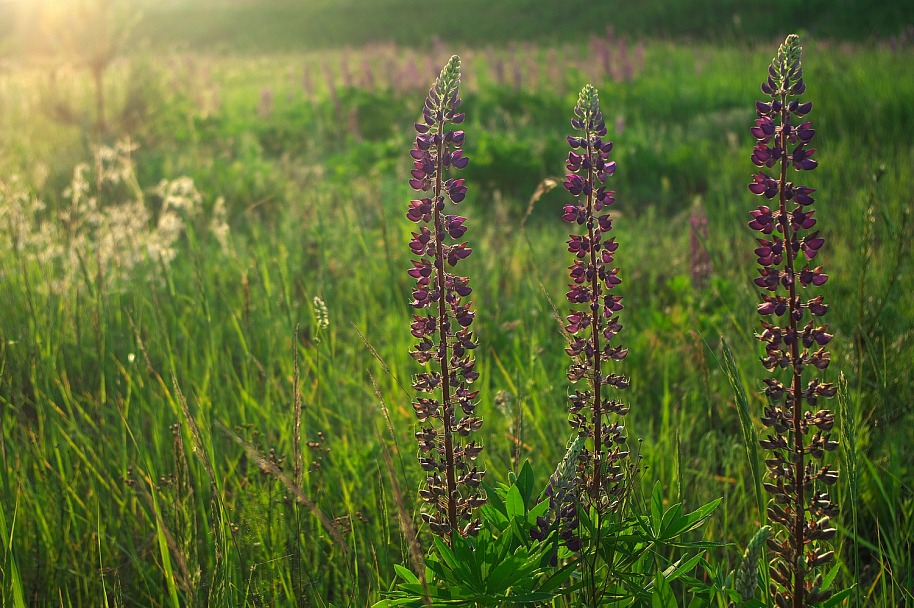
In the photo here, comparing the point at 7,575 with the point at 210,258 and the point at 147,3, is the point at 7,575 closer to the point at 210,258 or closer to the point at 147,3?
the point at 210,258

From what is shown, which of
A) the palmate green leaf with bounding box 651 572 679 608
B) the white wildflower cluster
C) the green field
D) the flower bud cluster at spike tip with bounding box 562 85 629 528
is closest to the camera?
the palmate green leaf with bounding box 651 572 679 608

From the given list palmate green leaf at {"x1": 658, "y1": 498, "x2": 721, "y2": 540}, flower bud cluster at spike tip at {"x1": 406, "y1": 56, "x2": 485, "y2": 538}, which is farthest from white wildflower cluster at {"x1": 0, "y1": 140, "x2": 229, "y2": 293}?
palmate green leaf at {"x1": 658, "y1": 498, "x2": 721, "y2": 540}

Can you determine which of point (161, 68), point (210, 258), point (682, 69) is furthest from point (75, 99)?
point (682, 69)

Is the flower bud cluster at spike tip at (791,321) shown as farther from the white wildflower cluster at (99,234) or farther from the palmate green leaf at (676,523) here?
the white wildflower cluster at (99,234)

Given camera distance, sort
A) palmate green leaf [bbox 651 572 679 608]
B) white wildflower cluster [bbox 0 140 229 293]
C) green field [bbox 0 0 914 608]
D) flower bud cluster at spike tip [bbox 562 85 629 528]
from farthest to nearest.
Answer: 1. white wildflower cluster [bbox 0 140 229 293]
2. green field [bbox 0 0 914 608]
3. flower bud cluster at spike tip [bbox 562 85 629 528]
4. palmate green leaf [bbox 651 572 679 608]

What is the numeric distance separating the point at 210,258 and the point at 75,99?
24.0 feet

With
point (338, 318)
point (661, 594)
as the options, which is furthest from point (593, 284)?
point (338, 318)

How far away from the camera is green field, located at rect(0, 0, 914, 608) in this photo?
6.87 feet

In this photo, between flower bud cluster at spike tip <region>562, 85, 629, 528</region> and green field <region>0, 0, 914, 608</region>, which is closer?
flower bud cluster at spike tip <region>562, 85, 629, 528</region>

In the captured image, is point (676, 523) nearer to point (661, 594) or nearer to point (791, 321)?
point (661, 594)

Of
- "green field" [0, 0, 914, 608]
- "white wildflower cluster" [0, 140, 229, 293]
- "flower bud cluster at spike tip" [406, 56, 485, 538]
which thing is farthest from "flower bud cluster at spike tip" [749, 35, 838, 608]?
"white wildflower cluster" [0, 140, 229, 293]

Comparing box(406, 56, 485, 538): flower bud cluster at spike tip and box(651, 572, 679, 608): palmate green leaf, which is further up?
box(406, 56, 485, 538): flower bud cluster at spike tip

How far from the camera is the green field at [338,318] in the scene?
209cm

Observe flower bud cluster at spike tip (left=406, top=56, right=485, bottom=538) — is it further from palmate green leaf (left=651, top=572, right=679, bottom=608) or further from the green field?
palmate green leaf (left=651, top=572, right=679, bottom=608)
